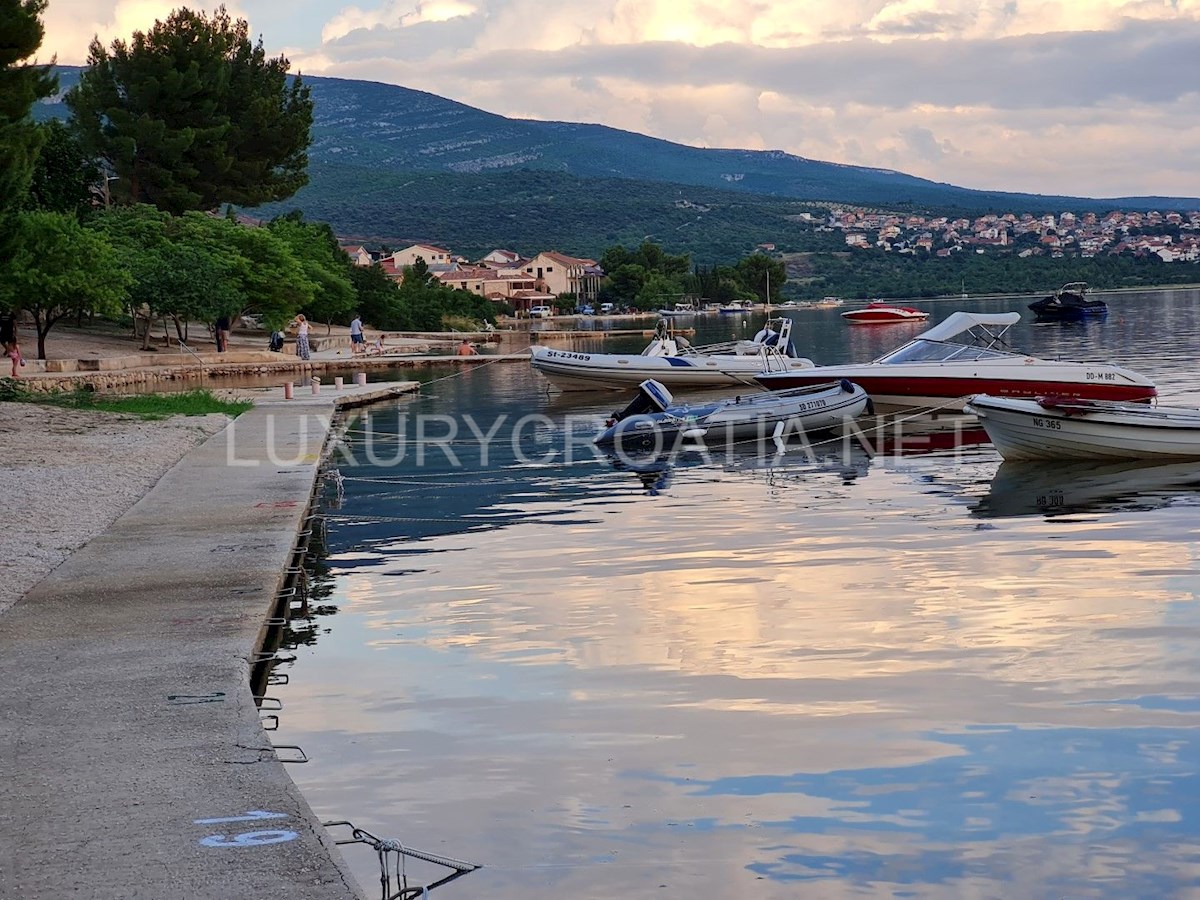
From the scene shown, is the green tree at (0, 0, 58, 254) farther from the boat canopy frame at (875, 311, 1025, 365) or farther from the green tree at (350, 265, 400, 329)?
the green tree at (350, 265, 400, 329)

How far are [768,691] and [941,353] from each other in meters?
22.8

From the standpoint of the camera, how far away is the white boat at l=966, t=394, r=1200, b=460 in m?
23.9

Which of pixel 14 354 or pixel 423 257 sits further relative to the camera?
pixel 423 257

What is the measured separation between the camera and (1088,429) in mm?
24062

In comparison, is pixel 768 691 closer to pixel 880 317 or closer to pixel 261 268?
pixel 261 268

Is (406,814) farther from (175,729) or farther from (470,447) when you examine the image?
(470,447)

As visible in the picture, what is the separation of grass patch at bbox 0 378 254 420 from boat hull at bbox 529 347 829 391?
9.74m

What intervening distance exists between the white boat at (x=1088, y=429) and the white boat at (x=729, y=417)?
17.8 feet

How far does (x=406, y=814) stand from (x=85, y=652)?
137 inches

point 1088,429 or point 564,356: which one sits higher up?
point 564,356

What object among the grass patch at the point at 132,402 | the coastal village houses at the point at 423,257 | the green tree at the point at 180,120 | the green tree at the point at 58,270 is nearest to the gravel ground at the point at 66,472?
the grass patch at the point at 132,402

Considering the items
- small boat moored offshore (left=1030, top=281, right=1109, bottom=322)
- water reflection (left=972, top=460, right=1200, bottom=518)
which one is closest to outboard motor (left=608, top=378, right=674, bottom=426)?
water reflection (left=972, top=460, right=1200, bottom=518)

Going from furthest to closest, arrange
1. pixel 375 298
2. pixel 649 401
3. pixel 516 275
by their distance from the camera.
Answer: pixel 516 275
pixel 375 298
pixel 649 401

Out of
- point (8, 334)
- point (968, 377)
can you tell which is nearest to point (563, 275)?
point (8, 334)
